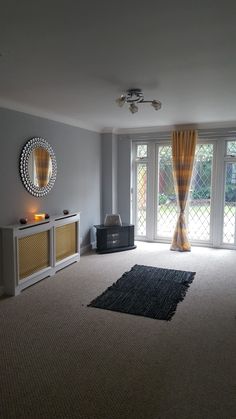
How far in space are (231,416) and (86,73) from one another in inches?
105

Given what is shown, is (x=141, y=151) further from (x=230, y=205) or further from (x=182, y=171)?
(x=230, y=205)

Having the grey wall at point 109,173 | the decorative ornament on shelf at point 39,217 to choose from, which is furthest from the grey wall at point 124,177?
the decorative ornament on shelf at point 39,217

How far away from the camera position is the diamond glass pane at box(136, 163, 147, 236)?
6102 mm

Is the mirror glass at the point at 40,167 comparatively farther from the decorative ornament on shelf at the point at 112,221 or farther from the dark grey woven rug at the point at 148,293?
the dark grey woven rug at the point at 148,293

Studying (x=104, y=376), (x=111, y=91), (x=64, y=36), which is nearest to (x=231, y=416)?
(x=104, y=376)

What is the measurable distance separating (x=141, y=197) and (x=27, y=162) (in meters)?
2.78

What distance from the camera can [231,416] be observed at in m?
1.80

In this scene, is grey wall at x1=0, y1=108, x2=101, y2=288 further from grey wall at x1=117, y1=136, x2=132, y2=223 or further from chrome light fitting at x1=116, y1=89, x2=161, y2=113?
chrome light fitting at x1=116, y1=89, x2=161, y2=113

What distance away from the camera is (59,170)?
4.70 m

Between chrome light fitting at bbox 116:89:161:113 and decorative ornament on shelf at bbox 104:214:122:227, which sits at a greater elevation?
chrome light fitting at bbox 116:89:161:113

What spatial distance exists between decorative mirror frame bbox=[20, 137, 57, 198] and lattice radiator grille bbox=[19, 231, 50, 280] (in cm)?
59

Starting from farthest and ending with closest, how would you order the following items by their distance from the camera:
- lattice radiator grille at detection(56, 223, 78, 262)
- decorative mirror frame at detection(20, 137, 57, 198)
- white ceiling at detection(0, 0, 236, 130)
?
lattice radiator grille at detection(56, 223, 78, 262)
decorative mirror frame at detection(20, 137, 57, 198)
white ceiling at detection(0, 0, 236, 130)

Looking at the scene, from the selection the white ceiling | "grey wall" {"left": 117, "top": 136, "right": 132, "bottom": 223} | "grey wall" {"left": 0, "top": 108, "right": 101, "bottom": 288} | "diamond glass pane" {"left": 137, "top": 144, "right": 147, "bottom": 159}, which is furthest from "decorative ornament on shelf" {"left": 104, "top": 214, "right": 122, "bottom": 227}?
the white ceiling

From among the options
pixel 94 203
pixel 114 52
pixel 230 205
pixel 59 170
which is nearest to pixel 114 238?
pixel 94 203
